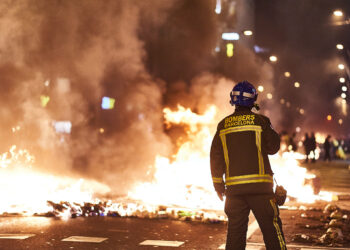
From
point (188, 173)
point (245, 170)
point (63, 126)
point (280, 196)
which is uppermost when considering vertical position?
point (63, 126)

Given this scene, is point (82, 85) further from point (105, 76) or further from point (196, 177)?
point (196, 177)

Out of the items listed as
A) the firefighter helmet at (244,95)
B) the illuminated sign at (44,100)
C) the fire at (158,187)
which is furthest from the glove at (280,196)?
the illuminated sign at (44,100)

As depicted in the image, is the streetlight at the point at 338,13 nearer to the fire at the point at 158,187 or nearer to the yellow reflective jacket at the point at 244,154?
the fire at the point at 158,187

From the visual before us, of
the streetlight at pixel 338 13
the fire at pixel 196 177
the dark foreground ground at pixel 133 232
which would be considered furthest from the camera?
the streetlight at pixel 338 13

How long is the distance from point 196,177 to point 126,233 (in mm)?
5791

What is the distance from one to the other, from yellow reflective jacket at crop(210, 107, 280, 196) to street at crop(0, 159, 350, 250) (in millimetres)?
2107

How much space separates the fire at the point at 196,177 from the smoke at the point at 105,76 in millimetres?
632

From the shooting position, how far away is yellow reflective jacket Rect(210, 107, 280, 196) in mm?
4426

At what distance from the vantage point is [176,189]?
39.2 ft

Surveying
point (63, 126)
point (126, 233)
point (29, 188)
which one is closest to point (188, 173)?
point (29, 188)

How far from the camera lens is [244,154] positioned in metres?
4.50

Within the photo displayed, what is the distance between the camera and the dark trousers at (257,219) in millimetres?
4340

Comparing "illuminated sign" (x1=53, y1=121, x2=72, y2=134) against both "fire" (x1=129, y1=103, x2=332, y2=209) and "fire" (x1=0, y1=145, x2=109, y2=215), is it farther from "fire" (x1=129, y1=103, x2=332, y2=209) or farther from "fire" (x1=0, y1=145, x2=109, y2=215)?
"fire" (x1=129, y1=103, x2=332, y2=209)

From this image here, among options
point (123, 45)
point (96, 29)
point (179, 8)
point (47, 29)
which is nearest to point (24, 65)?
point (47, 29)
